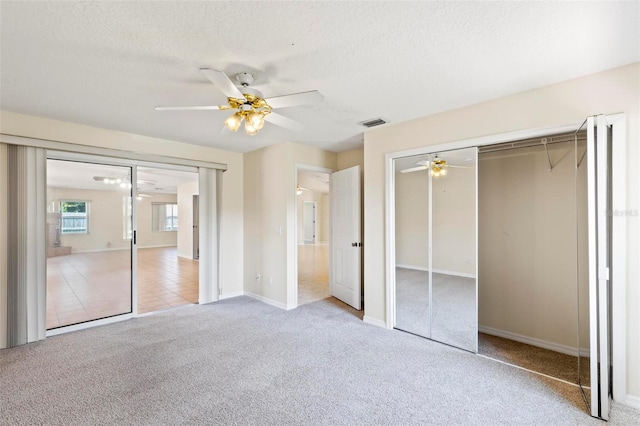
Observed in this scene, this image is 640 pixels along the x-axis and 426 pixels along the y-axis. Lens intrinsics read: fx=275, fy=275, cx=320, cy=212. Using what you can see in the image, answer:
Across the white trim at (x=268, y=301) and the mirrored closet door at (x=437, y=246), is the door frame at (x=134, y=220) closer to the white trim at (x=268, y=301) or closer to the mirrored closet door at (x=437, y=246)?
the white trim at (x=268, y=301)

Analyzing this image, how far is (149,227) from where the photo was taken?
423 inches

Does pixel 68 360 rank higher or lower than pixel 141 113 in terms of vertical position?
lower

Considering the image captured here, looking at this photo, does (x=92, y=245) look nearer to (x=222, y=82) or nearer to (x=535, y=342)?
(x=222, y=82)

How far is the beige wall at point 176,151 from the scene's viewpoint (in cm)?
295

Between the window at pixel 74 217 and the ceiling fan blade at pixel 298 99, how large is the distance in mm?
3268

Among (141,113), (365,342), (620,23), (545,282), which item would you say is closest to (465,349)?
(365,342)

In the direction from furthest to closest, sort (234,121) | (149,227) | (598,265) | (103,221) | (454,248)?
(149,227), (103,221), (454,248), (234,121), (598,265)

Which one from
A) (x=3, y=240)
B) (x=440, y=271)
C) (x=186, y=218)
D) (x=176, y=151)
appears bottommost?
(x=440, y=271)

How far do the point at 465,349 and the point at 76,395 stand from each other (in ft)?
11.2

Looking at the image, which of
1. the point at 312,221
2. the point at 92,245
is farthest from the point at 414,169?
the point at 312,221

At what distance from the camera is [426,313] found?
10.4 feet

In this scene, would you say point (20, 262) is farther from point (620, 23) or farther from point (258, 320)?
point (620, 23)

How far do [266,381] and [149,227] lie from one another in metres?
10.6

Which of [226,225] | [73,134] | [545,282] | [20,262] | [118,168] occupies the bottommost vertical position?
[545,282]
